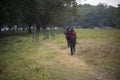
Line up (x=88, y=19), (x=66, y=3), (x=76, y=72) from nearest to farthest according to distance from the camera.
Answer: (x=76, y=72) < (x=66, y=3) < (x=88, y=19)

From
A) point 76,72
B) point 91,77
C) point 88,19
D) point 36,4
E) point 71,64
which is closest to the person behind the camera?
point 91,77

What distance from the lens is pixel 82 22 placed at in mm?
140125

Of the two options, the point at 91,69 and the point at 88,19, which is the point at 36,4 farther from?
the point at 88,19

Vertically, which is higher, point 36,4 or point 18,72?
point 36,4

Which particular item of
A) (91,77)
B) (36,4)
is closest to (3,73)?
(91,77)

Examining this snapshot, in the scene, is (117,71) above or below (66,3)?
A: below

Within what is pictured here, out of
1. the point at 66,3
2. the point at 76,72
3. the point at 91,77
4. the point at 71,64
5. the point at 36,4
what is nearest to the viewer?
the point at 91,77

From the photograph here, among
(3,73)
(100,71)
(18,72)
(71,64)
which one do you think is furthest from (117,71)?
(3,73)

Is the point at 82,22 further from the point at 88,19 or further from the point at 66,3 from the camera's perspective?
the point at 66,3

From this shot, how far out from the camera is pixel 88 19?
136500mm

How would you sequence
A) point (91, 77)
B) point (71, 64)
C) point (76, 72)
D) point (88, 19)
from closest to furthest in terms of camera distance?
1. point (91, 77)
2. point (76, 72)
3. point (71, 64)
4. point (88, 19)

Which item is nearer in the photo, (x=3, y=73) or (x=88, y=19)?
(x=3, y=73)

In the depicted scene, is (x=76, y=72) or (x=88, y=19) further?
(x=88, y=19)

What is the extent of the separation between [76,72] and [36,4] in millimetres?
41806
